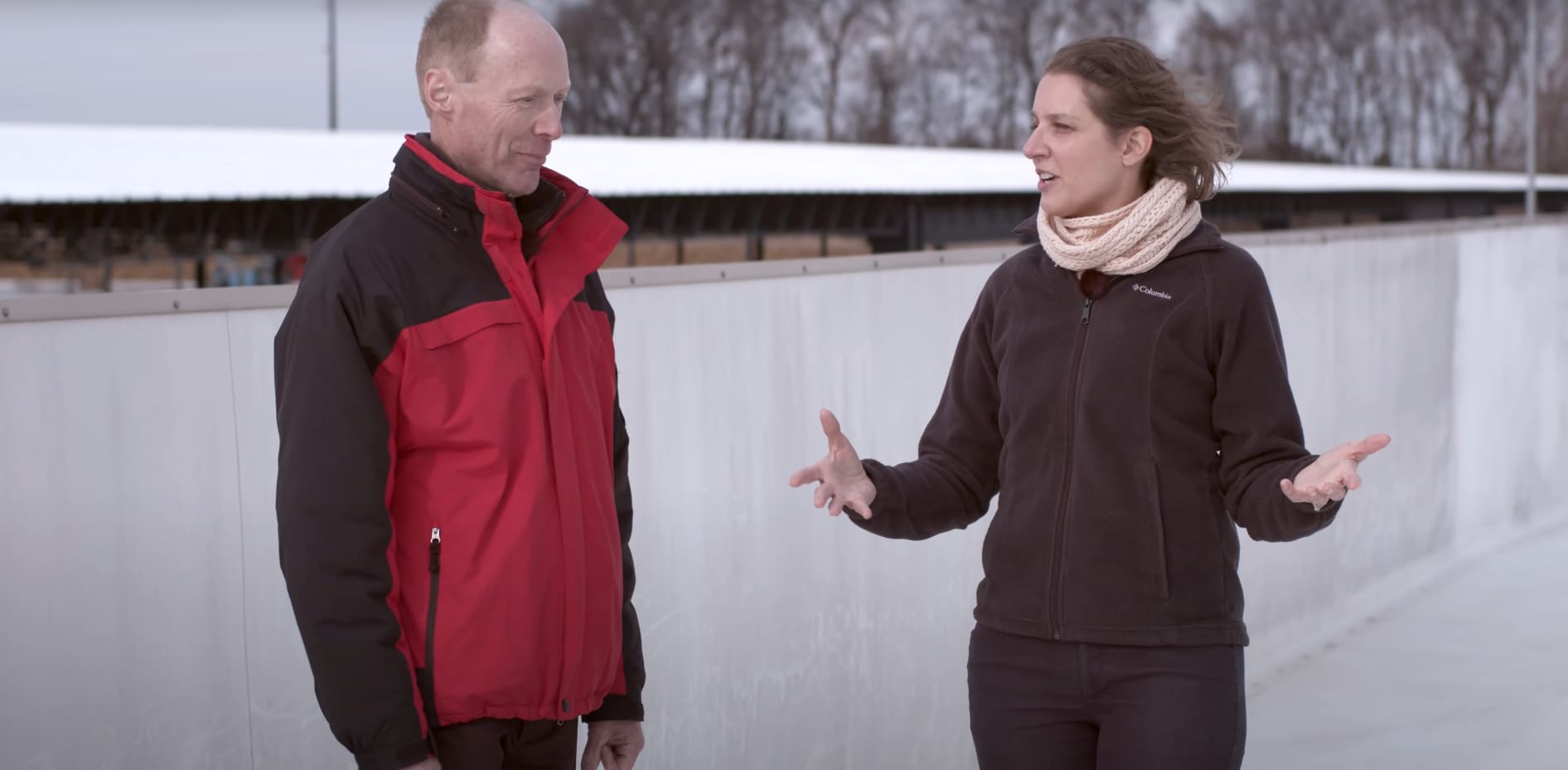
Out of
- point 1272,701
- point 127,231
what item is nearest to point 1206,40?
point 127,231

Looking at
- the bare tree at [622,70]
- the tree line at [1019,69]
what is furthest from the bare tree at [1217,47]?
the bare tree at [622,70]

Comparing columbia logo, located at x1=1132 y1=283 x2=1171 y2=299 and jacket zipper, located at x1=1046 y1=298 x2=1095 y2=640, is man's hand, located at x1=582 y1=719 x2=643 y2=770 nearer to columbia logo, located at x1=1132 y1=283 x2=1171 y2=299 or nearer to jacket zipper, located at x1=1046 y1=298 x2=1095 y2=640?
jacket zipper, located at x1=1046 y1=298 x2=1095 y2=640

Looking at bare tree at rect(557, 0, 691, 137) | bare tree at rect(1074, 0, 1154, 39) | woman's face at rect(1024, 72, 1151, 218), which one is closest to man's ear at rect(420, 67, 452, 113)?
woman's face at rect(1024, 72, 1151, 218)

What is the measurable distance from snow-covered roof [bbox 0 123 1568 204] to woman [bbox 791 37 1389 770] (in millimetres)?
11143

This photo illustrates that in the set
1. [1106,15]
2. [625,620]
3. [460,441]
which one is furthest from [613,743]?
[1106,15]

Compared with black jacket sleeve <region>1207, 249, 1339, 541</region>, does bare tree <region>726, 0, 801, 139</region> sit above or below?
above

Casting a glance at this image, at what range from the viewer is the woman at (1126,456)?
2.11m

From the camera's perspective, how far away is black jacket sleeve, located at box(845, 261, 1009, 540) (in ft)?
7.67

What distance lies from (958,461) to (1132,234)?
454 mm

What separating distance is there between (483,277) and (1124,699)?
98 centimetres

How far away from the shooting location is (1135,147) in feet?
7.33

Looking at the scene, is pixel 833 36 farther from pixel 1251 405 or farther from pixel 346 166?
pixel 1251 405

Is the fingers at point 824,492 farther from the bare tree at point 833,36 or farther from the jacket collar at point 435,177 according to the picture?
the bare tree at point 833,36

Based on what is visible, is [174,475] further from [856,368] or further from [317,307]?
[856,368]
